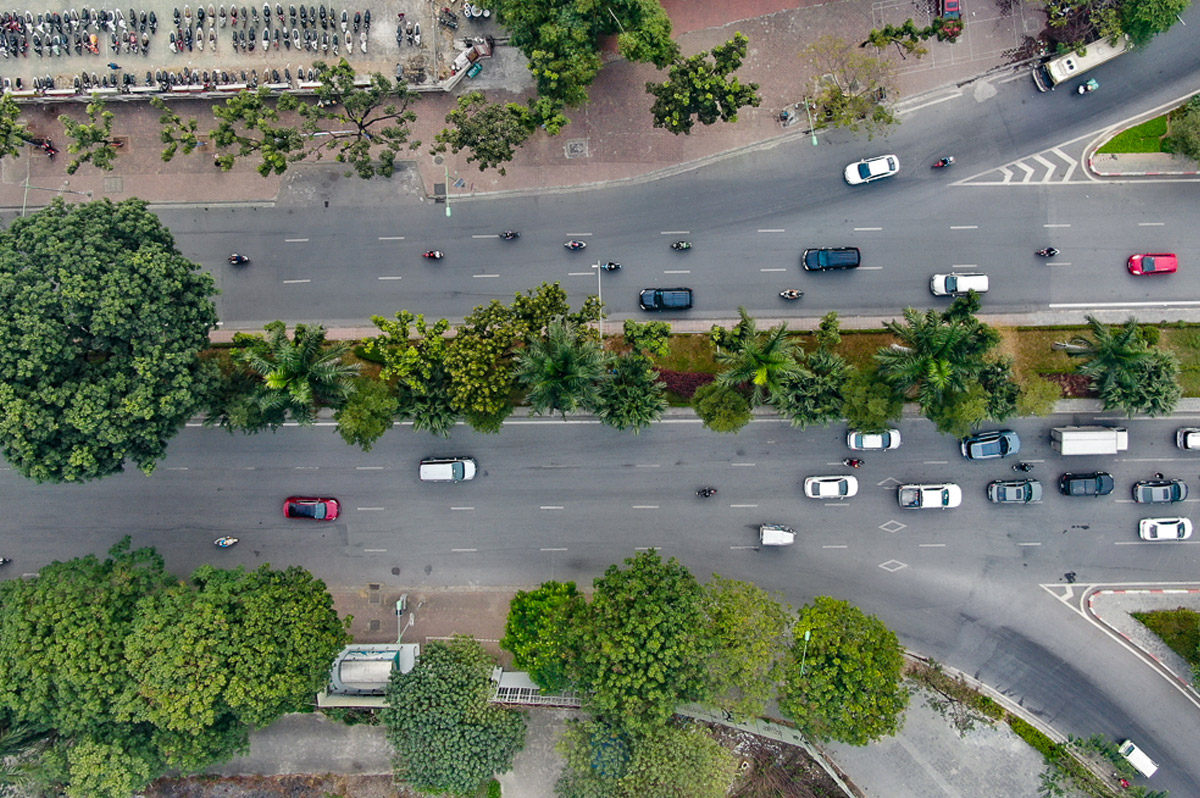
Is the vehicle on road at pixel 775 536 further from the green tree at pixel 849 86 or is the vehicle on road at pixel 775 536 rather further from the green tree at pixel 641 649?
the green tree at pixel 849 86

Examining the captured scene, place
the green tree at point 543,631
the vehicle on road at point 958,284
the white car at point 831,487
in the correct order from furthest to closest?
the white car at point 831,487, the vehicle on road at point 958,284, the green tree at point 543,631

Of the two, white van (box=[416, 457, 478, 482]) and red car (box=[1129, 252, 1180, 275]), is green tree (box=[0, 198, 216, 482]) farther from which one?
red car (box=[1129, 252, 1180, 275])

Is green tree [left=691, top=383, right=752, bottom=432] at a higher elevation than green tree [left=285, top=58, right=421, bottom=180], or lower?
lower

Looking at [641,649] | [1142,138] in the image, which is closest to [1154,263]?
[1142,138]

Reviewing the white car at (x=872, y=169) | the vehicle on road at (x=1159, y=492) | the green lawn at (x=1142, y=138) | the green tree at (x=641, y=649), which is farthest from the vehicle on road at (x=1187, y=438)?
the green tree at (x=641, y=649)

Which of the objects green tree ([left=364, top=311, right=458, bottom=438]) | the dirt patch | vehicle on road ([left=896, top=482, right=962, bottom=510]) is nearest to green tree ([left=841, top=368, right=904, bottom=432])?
vehicle on road ([left=896, top=482, right=962, bottom=510])

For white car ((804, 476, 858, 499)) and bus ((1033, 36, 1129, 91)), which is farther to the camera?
white car ((804, 476, 858, 499))

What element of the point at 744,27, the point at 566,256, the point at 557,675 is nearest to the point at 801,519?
the point at 557,675
